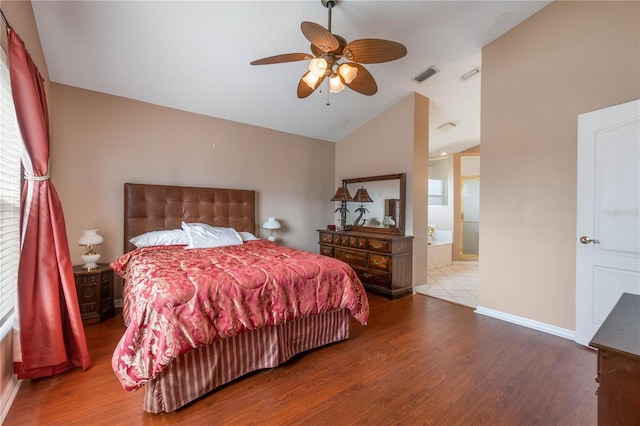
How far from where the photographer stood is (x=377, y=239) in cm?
405

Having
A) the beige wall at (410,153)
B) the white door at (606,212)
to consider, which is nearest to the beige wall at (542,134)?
the white door at (606,212)

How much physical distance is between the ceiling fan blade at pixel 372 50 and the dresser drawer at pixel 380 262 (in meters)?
2.59

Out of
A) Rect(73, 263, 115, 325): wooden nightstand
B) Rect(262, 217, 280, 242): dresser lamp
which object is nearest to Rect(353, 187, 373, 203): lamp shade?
Rect(262, 217, 280, 242): dresser lamp

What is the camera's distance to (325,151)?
548 centimetres

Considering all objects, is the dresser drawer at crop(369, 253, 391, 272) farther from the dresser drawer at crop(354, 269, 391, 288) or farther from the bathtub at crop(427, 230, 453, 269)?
the bathtub at crop(427, 230, 453, 269)

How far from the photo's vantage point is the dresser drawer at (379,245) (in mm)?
3936

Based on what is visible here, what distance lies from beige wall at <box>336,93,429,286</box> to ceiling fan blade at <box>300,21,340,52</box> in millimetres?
2516

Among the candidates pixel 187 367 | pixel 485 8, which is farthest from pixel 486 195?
pixel 187 367

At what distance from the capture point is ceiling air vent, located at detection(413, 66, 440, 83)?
365cm

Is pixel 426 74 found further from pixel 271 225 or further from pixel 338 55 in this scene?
pixel 271 225

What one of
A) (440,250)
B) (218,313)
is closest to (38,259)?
(218,313)

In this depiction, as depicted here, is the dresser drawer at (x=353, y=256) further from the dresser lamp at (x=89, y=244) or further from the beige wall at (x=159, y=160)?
the dresser lamp at (x=89, y=244)

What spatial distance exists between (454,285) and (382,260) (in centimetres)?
165

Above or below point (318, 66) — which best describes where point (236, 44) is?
above
